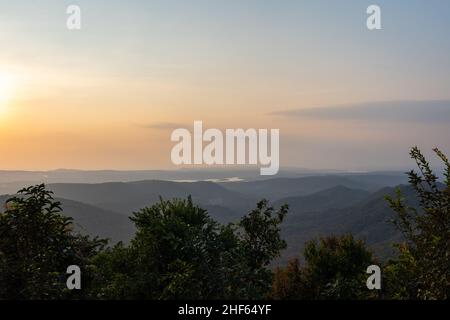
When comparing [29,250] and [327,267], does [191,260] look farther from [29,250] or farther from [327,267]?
[327,267]

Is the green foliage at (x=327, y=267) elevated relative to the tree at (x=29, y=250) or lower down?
lower down

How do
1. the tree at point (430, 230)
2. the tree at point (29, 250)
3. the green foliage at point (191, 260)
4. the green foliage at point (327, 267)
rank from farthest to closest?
1. the green foliage at point (327, 267)
2. the green foliage at point (191, 260)
3. the tree at point (29, 250)
4. the tree at point (430, 230)

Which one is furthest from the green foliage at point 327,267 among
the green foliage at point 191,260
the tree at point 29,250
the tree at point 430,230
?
the tree at point 29,250

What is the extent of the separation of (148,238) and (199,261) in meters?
3.85

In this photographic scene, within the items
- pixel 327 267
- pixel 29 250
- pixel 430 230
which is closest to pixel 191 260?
pixel 29 250

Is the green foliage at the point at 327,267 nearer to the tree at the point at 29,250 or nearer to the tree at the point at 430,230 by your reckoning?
the tree at the point at 430,230

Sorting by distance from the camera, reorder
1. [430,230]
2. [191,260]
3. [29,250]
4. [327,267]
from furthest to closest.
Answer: [327,267]
[191,260]
[29,250]
[430,230]

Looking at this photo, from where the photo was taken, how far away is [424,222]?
895cm

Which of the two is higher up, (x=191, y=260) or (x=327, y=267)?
(x=191, y=260)

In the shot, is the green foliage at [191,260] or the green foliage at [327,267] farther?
the green foliage at [327,267]
